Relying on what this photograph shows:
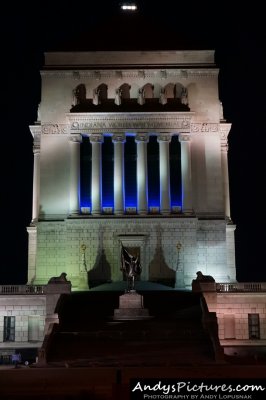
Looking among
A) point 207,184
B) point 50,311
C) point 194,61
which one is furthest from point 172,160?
point 50,311

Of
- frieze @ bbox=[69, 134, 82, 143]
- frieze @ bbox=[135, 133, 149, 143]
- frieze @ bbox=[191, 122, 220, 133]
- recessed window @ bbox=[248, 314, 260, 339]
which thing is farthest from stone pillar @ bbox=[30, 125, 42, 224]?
recessed window @ bbox=[248, 314, 260, 339]

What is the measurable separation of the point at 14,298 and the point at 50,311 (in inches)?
115

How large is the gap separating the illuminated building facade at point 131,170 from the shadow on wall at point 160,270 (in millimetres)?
81

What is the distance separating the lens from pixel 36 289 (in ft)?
180

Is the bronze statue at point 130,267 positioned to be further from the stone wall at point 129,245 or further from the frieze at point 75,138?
the frieze at point 75,138

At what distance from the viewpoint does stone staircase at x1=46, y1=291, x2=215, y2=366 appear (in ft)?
139

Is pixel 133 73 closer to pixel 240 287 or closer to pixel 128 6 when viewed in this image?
pixel 128 6

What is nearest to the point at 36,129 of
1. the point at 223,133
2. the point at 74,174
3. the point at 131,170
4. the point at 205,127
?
the point at 74,174

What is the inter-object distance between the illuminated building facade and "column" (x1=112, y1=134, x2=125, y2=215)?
0.27ft

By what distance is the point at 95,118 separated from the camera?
65.7 metres

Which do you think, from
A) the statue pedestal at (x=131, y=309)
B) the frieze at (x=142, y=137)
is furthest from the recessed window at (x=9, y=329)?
the frieze at (x=142, y=137)

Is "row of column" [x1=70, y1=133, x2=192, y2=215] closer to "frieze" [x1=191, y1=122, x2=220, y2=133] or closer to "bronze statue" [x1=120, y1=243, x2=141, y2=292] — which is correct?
"frieze" [x1=191, y1=122, x2=220, y2=133]

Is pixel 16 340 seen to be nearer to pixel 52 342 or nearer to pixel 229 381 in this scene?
pixel 52 342

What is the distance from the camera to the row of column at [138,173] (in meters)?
64.2
